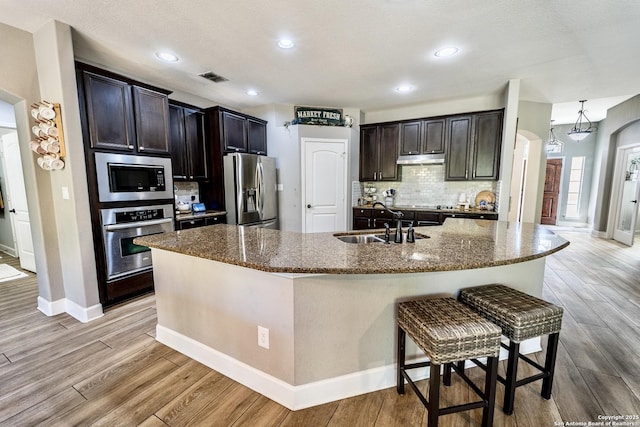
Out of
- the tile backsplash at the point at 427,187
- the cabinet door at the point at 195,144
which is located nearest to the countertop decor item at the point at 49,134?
the cabinet door at the point at 195,144

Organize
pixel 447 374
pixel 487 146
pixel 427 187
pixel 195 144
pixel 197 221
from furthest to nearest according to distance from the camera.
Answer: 1. pixel 427 187
2. pixel 487 146
3. pixel 195 144
4. pixel 197 221
5. pixel 447 374

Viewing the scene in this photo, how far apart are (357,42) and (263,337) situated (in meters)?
2.57

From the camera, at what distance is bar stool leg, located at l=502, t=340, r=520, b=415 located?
1.47 m

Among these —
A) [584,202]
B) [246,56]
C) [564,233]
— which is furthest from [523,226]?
[584,202]

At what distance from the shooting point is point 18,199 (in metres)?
3.97

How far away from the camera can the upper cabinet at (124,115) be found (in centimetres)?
254

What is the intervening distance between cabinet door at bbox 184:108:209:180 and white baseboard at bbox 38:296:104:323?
1.88 meters

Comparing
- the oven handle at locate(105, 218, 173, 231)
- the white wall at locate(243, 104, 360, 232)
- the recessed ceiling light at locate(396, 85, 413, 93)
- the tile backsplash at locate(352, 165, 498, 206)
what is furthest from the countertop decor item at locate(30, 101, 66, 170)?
the tile backsplash at locate(352, 165, 498, 206)

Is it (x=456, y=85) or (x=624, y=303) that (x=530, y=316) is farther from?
(x=456, y=85)

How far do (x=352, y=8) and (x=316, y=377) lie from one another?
8.28ft

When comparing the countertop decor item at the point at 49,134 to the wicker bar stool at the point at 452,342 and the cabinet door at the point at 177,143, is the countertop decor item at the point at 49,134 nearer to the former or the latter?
the cabinet door at the point at 177,143

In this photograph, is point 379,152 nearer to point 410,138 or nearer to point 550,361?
point 410,138

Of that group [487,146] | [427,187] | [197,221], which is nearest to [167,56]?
[197,221]

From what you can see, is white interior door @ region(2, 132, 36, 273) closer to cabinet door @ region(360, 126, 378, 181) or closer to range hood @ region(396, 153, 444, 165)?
cabinet door @ region(360, 126, 378, 181)
